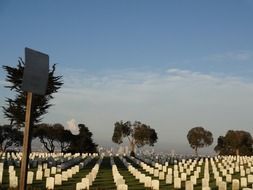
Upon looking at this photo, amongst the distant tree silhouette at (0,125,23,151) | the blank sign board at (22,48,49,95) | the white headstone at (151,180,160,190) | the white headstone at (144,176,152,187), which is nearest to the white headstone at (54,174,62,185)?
the white headstone at (144,176,152,187)

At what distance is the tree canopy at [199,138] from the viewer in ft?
274

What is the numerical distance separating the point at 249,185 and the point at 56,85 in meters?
25.6

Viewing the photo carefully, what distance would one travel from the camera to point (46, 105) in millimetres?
49031

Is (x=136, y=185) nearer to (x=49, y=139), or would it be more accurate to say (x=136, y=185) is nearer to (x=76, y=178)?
(x=76, y=178)

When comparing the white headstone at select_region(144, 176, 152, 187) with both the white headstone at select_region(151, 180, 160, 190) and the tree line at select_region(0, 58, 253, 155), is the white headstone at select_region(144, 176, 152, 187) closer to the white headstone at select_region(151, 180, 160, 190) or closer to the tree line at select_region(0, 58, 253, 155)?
the white headstone at select_region(151, 180, 160, 190)

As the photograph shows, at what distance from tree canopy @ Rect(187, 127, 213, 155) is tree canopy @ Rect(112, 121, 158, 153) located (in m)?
7.58

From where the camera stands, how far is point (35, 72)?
5.92m

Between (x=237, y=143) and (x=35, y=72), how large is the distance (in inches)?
3041

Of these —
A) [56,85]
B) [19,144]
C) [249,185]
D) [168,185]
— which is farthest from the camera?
[19,144]

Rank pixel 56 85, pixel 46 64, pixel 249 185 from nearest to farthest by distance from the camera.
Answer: pixel 46 64 < pixel 249 185 < pixel 56 85

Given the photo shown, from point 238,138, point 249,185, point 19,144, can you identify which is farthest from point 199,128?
point 249,185

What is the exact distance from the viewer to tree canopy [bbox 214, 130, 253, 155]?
3141 inches

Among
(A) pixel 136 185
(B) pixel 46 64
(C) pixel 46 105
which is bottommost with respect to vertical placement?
(A) pixel 136 185

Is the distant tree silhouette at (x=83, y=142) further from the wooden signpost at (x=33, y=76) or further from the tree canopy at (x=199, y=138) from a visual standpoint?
the wooden signpost at (x=33, y=76)
